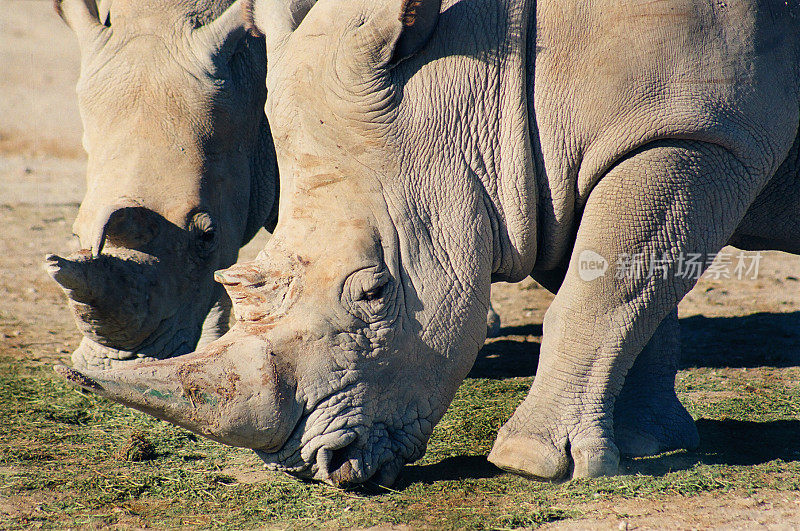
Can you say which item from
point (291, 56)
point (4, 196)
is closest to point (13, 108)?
point (4, 196)

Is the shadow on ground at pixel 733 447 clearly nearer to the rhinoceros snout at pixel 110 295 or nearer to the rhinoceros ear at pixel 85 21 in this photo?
the rhinoceros snout at pixel 110 295

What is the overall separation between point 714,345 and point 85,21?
4451 millimetres

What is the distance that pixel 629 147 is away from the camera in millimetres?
3779

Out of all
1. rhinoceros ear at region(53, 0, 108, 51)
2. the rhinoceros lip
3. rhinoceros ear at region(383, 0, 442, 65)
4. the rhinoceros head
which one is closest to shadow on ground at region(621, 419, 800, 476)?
the rhinoceros head

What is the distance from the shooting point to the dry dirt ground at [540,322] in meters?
3.56

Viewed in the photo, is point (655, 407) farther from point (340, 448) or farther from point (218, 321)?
point (218, 321)

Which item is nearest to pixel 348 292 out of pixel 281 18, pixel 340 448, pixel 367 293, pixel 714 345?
pixel 367 293

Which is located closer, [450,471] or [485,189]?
[485,189]

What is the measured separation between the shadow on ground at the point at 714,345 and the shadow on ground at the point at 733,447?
1.23 metres

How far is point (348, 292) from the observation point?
3629 mm

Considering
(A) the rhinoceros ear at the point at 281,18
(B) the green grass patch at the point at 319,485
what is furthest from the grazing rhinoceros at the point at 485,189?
(A) the rhinoceros ear at the point at 281,18

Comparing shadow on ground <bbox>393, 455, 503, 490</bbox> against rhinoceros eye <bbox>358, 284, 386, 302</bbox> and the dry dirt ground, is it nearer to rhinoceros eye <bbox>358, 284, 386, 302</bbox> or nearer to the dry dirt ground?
the dry dirt ground

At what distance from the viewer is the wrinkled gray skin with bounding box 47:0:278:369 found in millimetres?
4715

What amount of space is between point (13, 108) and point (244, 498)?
13.8m
